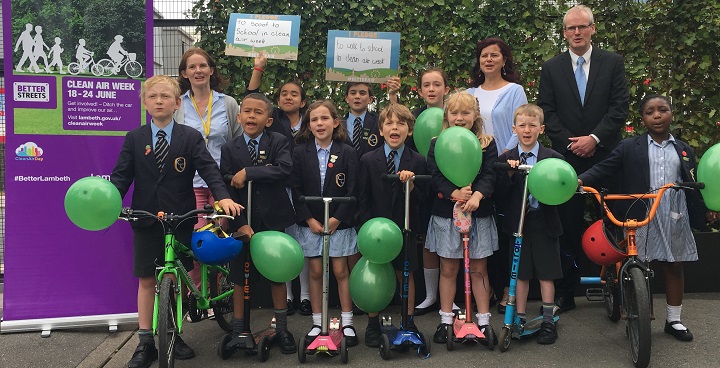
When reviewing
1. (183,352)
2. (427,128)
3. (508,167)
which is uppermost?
(427,128)

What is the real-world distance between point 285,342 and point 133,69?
2.47m

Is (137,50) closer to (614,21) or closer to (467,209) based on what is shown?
(467,209)

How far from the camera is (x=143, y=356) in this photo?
4309 millimetres

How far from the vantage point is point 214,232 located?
4.20 m

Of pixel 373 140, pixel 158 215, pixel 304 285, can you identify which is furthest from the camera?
pixel 304 285

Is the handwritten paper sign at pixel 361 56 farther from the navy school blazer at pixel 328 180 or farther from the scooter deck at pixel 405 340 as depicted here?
the scooter deck at pixel 405 340

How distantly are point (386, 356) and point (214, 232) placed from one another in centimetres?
141

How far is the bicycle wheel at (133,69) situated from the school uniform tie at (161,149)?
1022 mm

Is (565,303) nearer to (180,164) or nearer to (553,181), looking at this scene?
(553,181)

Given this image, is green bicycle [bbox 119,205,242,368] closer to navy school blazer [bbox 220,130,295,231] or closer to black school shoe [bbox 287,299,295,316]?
navy school blazer [bbox 220,130,295,231]

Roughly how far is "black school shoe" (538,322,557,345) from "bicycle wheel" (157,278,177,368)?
2548 mm

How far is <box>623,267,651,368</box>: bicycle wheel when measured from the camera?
410 centimetres

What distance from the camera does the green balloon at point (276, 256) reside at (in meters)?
4.23

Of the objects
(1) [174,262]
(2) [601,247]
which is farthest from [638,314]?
(1) [174,262]
